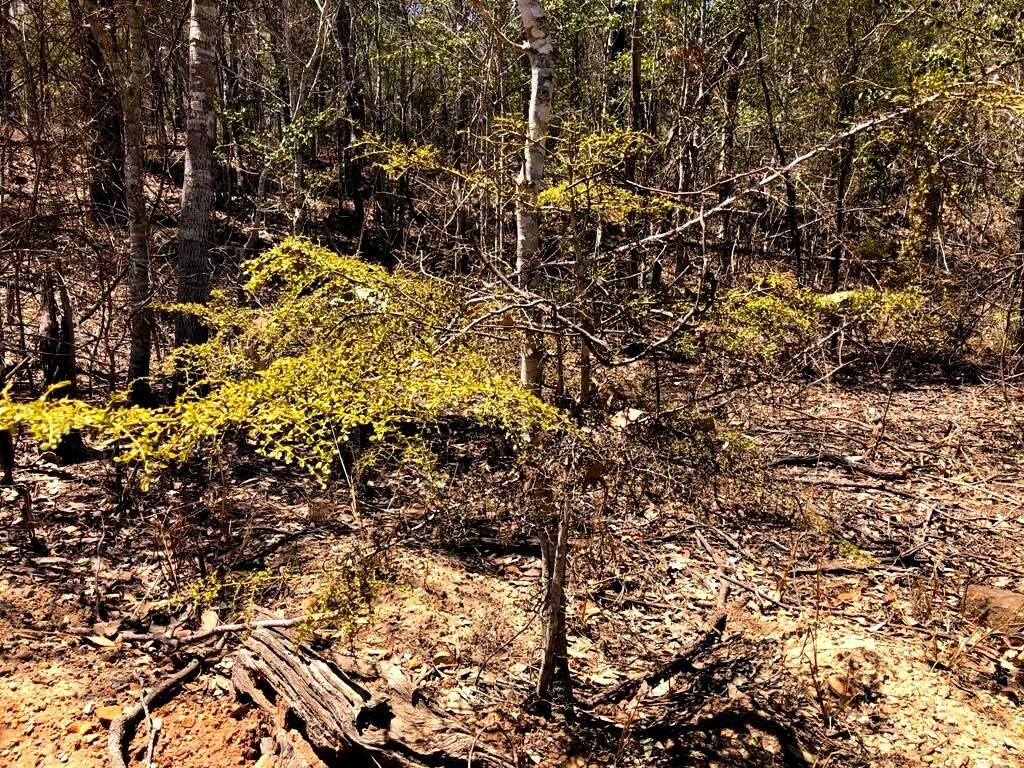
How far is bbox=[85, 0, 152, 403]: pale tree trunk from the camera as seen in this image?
19.3 feet

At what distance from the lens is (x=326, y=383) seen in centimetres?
251

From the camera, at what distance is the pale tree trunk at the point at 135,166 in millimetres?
5875

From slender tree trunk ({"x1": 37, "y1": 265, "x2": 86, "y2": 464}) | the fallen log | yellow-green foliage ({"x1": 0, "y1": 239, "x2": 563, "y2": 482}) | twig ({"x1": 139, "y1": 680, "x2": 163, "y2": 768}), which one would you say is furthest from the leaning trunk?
the fallen log

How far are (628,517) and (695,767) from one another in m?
2.62

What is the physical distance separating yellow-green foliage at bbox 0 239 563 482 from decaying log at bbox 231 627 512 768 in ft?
4.38

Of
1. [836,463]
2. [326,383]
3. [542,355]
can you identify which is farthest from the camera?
[836,463]

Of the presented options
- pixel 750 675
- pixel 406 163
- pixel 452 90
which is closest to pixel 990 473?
pixel 750 675

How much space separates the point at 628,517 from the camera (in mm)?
6012

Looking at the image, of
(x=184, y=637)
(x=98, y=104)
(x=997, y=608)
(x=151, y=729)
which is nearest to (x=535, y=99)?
(x=184, y=637)

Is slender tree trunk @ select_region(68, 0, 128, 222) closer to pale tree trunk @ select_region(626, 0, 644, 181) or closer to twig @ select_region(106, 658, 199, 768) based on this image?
twig @ select_region(106, 658, 199, 768)

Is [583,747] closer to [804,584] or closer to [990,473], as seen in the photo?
[804,584]

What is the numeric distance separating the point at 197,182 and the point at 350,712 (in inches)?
206

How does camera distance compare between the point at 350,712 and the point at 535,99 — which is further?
the point at 535,99

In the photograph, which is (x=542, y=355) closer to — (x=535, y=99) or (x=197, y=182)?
(x=535, y=99)
